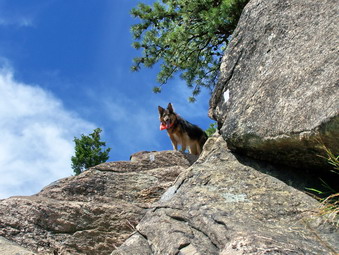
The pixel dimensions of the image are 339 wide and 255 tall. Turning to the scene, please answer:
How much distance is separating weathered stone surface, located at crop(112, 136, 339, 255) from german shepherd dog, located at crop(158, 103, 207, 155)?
6.88 m

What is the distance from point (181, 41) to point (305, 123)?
9920 millimetres

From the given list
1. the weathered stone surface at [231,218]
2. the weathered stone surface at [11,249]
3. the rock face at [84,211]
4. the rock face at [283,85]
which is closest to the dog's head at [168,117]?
the rock face at [84,211]

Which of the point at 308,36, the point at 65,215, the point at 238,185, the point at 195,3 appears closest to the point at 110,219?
the point at 65,215

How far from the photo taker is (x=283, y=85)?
4434 millimetres

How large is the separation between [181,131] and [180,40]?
3078 millimetres

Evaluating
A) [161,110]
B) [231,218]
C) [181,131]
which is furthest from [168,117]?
[231,218]

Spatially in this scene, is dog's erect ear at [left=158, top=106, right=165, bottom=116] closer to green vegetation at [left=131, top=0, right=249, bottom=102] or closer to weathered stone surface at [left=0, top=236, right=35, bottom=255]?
green vegetation at [left=131, top=0, right=249, bottom=102]

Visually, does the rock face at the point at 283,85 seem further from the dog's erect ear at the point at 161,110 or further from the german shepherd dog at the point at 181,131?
the dog's erect ear at the point at 161,110

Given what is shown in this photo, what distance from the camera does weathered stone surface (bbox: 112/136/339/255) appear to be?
3363mm

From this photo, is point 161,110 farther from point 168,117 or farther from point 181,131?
point 181,131

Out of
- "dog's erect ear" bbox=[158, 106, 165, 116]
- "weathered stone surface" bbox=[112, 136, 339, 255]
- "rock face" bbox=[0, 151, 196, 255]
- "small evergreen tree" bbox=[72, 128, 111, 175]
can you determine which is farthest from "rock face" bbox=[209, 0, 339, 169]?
"small evergreen tree" bbox=[72, 128, 111, 175]

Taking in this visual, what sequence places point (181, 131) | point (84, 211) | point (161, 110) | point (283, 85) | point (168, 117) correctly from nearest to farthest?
point (283, 85) → point (84, 211) → point (168, 117) → point (181, 131) → point (161, 110)

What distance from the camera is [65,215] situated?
5.41 metres

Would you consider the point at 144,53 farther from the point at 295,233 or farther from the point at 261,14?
the point at 295,233
